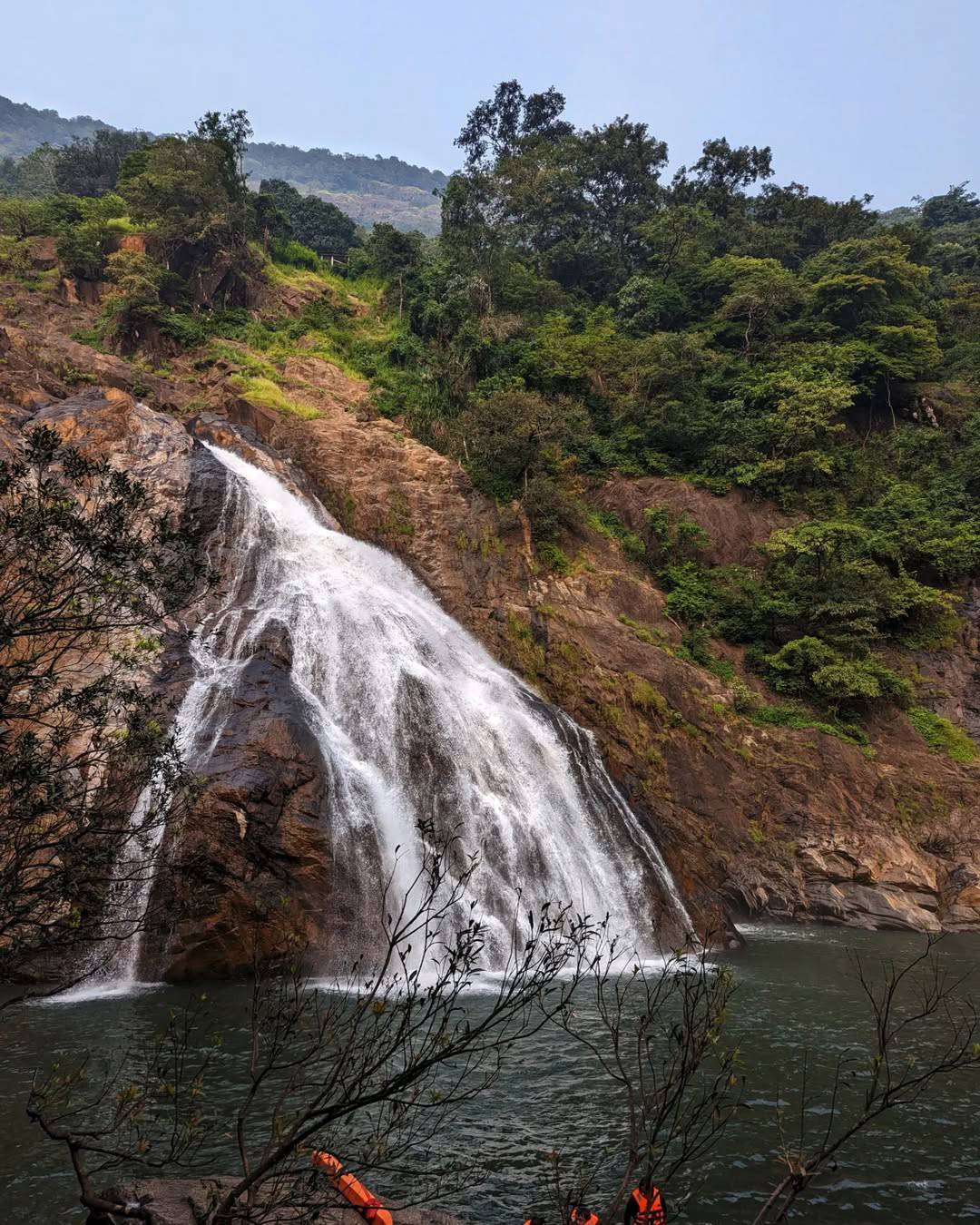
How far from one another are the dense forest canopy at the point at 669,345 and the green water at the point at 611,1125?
44.0 feet

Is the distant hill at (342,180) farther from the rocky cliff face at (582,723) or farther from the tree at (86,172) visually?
the rocky cliff face at (582,723)

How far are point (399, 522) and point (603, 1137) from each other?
19572 mm

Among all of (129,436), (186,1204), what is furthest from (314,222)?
(186,1204)

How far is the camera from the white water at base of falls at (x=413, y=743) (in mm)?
15352

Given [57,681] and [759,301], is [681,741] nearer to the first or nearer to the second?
[57,681]

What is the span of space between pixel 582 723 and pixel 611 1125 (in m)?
12.9

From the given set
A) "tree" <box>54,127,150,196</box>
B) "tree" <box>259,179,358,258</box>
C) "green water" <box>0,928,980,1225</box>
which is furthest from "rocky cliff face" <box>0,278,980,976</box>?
"tree" <box>259,179,358,258</box>

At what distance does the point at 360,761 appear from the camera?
16328 mm

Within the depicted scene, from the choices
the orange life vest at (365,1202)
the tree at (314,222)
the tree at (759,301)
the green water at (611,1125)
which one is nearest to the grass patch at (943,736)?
the green water at (611,1125)

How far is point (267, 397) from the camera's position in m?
28.0

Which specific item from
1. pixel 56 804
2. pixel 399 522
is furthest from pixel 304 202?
pixel 56 804

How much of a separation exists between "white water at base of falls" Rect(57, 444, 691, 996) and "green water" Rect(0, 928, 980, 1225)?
254cm

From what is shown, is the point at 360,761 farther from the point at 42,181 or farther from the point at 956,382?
the point at 42,181

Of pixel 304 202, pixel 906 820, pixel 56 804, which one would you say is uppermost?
pixel 304 202
